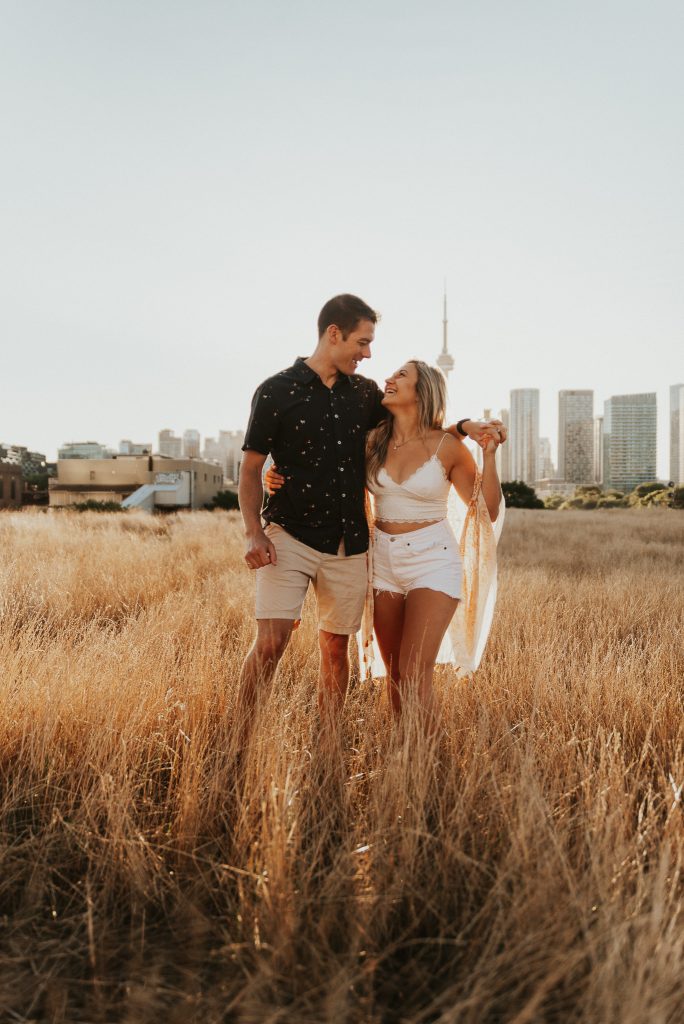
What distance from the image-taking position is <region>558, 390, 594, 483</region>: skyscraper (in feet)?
465

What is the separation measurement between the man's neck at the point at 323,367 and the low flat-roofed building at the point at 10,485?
214 feet

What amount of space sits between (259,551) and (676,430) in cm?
12522

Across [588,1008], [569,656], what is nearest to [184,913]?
[588,1008]

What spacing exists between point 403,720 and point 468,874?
3.02 feet

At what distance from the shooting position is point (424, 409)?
379cm

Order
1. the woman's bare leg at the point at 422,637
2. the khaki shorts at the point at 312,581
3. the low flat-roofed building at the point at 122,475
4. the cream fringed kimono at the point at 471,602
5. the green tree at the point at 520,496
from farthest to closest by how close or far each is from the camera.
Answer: the low flat-roofed building at the point at 122,475
the green tree at the point at 520,496
the cream fringed kimono at the point at 471,602
the khaki shorts at the point at 312,581
the woman's bare leg at the point at 422,637

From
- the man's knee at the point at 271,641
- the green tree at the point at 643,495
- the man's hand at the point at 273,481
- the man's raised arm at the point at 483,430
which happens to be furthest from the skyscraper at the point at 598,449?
the man's knee at the point at 271,641

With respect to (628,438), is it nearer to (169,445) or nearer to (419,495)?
(169,445)

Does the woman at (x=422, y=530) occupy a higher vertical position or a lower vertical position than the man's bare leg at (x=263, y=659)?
higher

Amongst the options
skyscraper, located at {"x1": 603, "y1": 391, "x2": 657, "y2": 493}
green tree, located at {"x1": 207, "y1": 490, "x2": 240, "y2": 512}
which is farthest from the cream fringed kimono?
skyscraper, located at {"x1": 603, "y1": 391, "x2": 657, "y2": 493}

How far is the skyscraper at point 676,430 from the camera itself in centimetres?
10757

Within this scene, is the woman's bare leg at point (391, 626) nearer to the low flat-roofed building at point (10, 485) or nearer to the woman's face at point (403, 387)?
the woman's face at point (403, 387)

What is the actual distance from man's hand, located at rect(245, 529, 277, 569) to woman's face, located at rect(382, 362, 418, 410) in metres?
1.11

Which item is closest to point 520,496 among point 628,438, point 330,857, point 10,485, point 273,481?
point 10,485
